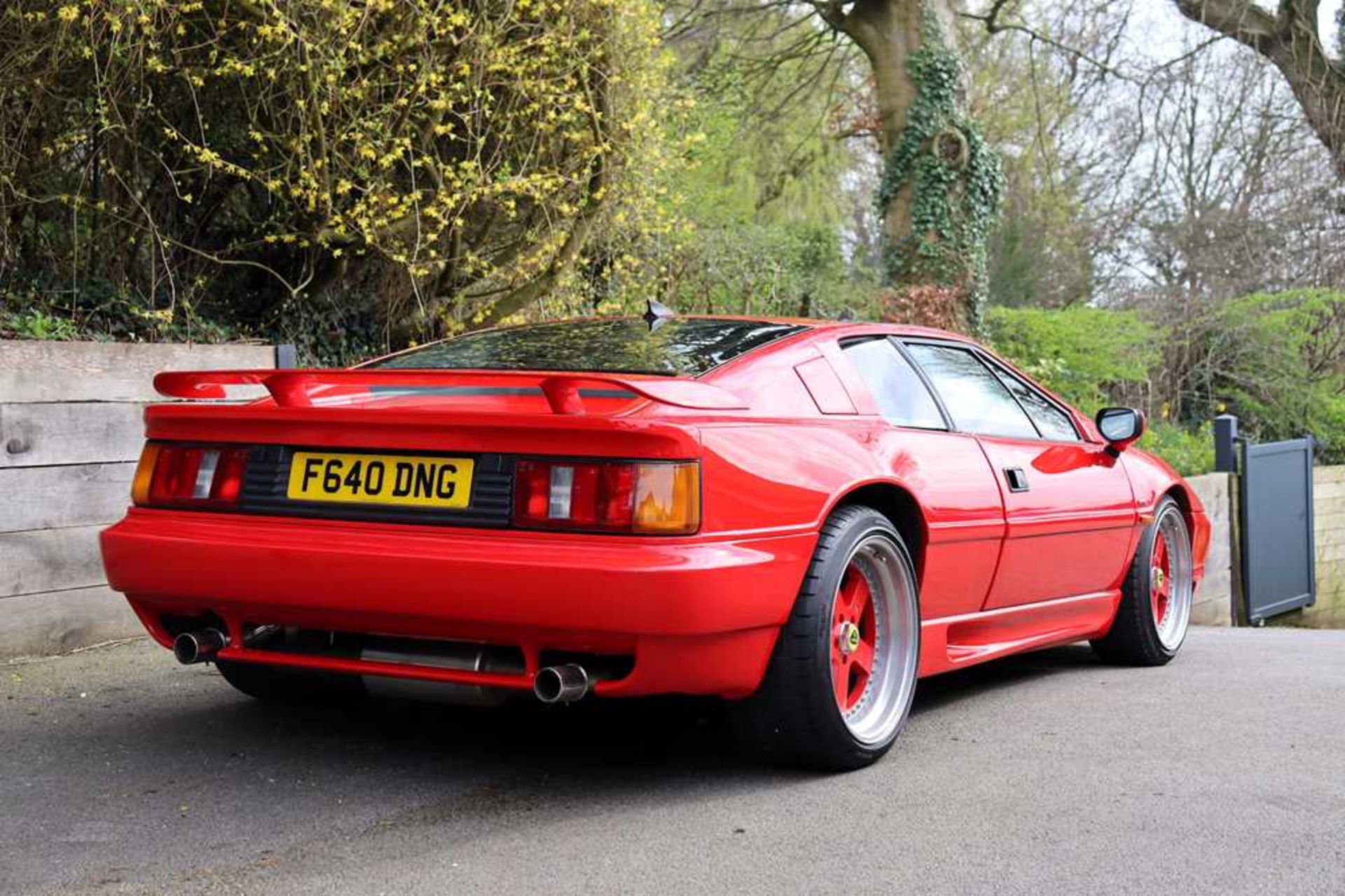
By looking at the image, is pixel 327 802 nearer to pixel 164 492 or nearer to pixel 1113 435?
pixel 164 492

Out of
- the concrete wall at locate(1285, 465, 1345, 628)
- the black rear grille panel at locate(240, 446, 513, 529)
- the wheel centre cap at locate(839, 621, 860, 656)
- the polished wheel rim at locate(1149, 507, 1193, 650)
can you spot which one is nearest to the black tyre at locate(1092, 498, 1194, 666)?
the polished wheel rim at locate(1149, 507, 1193, 650)

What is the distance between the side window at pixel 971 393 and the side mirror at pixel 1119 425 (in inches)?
18.7

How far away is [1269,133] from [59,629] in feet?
71.0

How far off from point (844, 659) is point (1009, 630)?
125cm

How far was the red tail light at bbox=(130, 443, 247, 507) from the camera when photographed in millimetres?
4055

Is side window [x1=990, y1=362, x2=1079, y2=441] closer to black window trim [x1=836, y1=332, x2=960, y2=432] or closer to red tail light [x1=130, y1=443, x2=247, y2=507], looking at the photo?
black window trim [x1=836, y1=332, x2=960, y2=432]

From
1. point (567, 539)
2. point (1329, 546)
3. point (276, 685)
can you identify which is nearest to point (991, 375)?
point (567, 539)

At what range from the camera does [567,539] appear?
362cm

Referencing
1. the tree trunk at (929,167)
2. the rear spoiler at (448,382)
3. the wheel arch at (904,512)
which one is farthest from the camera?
the tree trunk at (929,167)

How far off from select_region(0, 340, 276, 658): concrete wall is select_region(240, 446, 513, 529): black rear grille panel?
2.37 meters

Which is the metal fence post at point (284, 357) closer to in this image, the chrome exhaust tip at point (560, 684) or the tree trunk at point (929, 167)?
the chrome exhaust tip at point (560, 684)

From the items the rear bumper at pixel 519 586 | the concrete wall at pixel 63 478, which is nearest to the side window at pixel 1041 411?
the rear bumper at pixel 519 586

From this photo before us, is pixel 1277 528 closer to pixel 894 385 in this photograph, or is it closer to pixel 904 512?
pixel 894 385

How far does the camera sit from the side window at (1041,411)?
223 inches
